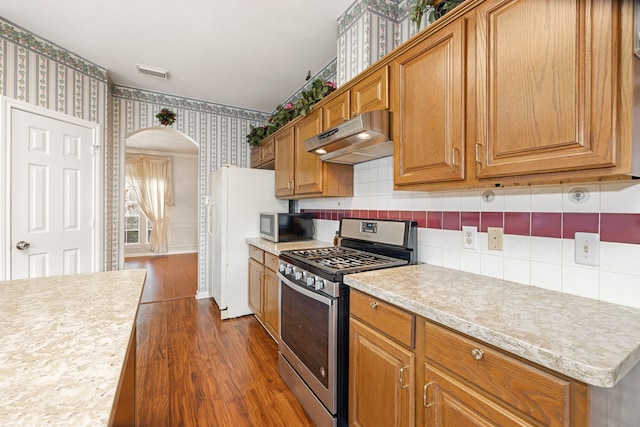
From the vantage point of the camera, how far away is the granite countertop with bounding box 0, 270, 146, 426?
49 cm

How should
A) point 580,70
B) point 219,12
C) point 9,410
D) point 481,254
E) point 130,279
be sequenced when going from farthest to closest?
point 219,12, point 481,254, point 130,279, point 580,70, point 9,410

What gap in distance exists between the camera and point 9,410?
478 millimetres

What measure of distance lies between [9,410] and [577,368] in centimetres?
113

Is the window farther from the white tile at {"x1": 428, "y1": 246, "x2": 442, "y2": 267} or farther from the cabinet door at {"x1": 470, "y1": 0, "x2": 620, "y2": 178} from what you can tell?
the cabinet door at {"x1": 470, "y1": 0, "x2": 620, "y2": 178}

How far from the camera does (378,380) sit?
1270mm

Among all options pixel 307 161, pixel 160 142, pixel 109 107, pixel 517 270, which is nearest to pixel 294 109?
pixel 307 161

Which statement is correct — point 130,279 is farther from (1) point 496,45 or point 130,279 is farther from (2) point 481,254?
(1) point 496,45

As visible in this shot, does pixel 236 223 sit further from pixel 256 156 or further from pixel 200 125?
pixel 200 125

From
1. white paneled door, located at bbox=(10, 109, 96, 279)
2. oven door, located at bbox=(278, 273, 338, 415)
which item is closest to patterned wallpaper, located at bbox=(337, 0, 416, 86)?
oven door, located at bbox=(278, 273, 338, 415)

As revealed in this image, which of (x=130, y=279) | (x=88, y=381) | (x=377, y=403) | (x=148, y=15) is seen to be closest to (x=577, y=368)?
(x=377, y=403)

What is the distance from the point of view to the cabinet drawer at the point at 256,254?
112 inches

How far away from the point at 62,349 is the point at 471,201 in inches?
68.7

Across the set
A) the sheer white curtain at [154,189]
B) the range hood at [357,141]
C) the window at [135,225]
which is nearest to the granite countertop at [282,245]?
the range hood at [357,141]

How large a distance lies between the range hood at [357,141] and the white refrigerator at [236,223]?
4.06ft
